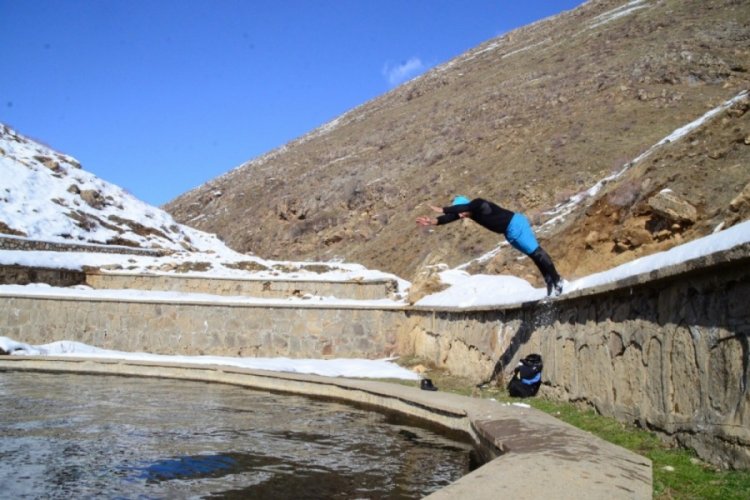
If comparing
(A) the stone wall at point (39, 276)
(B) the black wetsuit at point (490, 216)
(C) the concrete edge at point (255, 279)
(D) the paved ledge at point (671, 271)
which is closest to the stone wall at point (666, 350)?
(D) the paved ledge at point (671, 271)

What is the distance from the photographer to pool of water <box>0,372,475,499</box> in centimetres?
445

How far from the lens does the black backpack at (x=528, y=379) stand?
26.1 ft

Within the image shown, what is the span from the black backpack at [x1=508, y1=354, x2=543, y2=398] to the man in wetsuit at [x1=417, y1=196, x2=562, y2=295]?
34.0 inches

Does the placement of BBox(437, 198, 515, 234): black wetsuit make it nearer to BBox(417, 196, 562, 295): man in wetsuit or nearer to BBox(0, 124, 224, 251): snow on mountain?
BBox(417, 196, 562, 295): man in wetsuit

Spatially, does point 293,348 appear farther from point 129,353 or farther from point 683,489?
point 683,489

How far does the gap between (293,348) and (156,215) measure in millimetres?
16427

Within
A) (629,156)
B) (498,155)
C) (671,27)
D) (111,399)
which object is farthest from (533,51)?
(111,399)

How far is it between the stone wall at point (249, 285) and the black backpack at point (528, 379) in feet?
32.8

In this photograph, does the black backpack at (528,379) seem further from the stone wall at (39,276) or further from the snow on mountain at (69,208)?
the snow on mountain at (69,208)

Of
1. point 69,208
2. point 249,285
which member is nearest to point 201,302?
point 249,285

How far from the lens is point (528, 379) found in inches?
313

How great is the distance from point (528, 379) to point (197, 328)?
9.56 m

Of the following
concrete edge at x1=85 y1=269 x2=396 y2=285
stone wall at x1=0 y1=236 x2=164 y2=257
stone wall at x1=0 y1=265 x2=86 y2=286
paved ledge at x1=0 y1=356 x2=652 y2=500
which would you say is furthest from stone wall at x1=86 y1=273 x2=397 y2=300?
paved ledge at x1=0 y1=356 x2=652 y2=500

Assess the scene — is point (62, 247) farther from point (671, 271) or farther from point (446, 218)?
point (671, 271)
